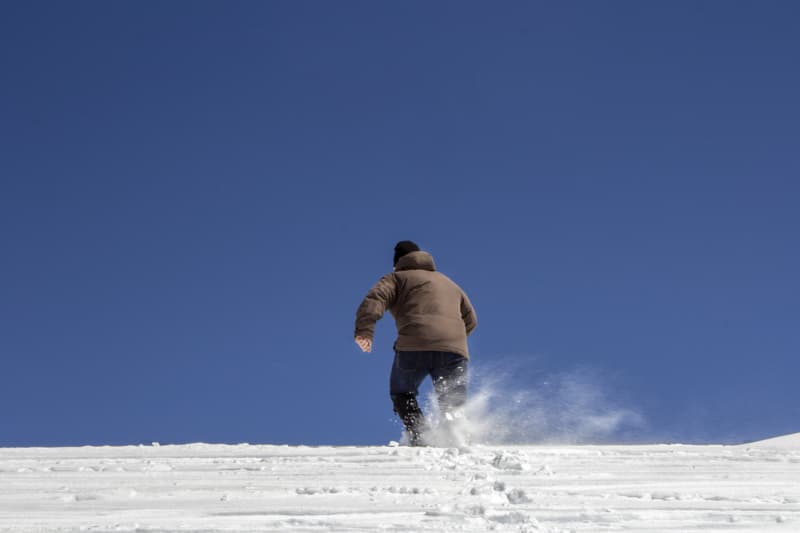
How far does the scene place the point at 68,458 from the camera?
4.03m

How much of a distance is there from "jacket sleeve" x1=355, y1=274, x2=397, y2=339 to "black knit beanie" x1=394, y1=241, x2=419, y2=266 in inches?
18.9

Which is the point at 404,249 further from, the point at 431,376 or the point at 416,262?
the point at 431,376

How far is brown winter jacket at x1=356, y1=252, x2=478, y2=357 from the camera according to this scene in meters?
6.12

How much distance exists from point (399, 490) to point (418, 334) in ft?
10.7

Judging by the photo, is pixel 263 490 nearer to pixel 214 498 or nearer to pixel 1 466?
pixel 214 498

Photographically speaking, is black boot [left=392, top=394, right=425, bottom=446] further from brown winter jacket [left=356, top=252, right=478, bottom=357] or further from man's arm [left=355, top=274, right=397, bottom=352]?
man's arm [left=355, top=274, right=397, bottom=352]

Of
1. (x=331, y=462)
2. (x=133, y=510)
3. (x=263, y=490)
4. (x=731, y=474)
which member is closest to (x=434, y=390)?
(x=331, y=462)

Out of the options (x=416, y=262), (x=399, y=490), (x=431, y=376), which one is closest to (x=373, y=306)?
(x=416, y=262)

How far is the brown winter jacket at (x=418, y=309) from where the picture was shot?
6117 mm

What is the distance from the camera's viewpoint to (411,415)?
5898 millimetres

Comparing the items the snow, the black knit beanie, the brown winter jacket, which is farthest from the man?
the snow

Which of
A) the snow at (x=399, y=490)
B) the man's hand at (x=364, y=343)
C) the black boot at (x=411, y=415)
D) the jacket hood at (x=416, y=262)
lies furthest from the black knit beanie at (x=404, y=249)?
the snow at (x=399, y=490)

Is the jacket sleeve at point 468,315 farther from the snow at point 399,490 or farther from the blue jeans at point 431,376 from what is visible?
the snow at point 399,490

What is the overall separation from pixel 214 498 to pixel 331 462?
0.97 metres
